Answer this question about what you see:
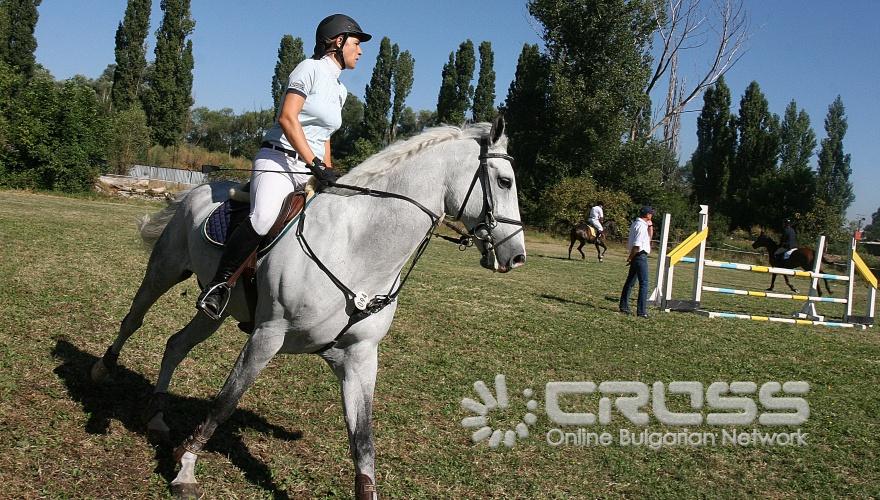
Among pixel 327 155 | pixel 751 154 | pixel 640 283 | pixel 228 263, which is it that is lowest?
pixel 640 283

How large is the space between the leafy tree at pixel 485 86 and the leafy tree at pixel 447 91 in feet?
7.24

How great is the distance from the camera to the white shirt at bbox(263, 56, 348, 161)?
4.39 m

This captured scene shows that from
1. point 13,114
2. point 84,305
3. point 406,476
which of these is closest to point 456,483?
point 406,476

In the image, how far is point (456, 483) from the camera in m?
4.94

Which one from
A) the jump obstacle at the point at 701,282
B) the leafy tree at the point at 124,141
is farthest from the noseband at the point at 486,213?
the leafy tree at the point at 124,141

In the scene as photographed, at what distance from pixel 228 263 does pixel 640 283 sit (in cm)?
1037

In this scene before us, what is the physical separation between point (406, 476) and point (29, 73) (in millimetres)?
61245

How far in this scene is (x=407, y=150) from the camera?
14.4ft

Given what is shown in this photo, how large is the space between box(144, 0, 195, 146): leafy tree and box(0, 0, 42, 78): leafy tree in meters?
9.93

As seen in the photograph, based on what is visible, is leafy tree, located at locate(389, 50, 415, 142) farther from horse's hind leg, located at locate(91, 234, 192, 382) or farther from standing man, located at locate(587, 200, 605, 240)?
horse's hind leg, located at locate(91, 234, 192, 382)

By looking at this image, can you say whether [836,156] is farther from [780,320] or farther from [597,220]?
[780,320]

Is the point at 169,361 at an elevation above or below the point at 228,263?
below

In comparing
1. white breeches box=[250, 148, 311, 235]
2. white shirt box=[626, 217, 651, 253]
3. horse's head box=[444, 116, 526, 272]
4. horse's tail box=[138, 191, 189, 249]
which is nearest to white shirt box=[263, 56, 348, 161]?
white breeches box=[250, 148, 311, 235]

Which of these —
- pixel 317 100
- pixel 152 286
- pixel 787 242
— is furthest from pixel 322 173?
pixel 787 242
